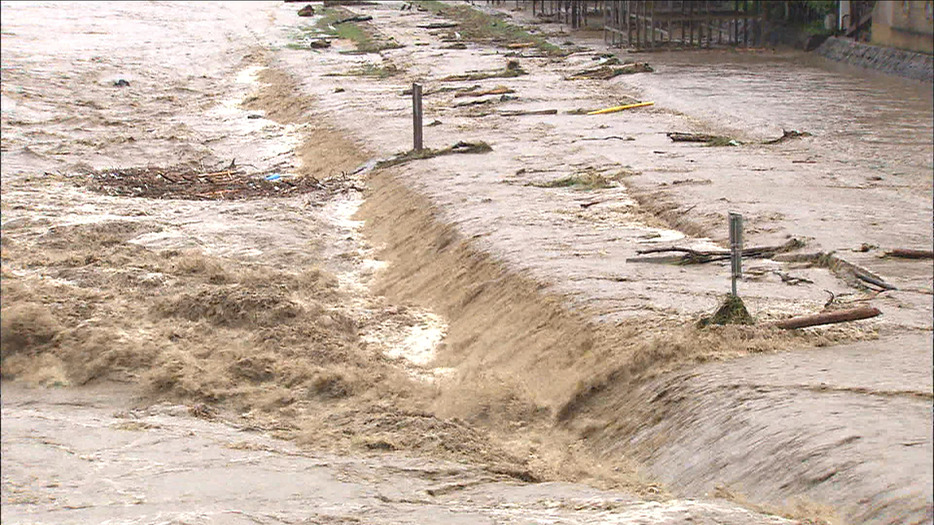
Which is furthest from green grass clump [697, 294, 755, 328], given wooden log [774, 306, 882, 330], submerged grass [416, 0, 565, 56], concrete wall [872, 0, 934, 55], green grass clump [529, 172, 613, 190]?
submerged grass [416, 0, 565, 56]

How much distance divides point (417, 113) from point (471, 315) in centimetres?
690

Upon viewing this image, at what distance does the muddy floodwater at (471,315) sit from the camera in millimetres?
8305

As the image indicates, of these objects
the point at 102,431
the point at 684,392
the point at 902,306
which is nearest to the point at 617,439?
the point at 684,392

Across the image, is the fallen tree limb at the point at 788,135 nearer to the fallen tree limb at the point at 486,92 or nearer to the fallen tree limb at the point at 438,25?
the fallen tree limb at the point at 486,92

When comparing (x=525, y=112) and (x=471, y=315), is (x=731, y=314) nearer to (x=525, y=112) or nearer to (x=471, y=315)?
(x=471, y=315)

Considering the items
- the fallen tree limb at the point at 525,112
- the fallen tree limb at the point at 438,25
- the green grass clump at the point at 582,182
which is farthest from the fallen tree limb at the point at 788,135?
the fallen tree limb at the point at 438,25

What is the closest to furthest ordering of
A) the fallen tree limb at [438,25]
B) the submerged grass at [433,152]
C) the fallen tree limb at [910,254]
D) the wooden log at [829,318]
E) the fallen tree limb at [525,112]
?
the wooden log at [829,318]
the fallen tree limb at [910,254]
the submerged grass at [433,152]
the fallen tree limb at [525,112]
the fallen tree limb at [438,25]

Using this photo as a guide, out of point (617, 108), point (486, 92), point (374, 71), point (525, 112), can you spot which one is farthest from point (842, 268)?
point (374, 71)

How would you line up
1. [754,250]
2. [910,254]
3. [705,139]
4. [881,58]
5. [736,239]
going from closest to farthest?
[736,239], [910,254], [754,250], [705,139], [881,58]

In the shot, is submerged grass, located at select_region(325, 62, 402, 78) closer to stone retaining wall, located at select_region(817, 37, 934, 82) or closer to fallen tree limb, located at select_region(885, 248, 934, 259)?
stone retaining wall, located at select_region(817, 37, 934, 82)

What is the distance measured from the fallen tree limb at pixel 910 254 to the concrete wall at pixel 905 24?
15255 millimetres

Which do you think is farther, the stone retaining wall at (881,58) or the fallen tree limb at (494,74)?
the fallen tree limb at (494,74)

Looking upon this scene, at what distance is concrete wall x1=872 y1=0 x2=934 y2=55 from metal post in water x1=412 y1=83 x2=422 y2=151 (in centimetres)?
1207

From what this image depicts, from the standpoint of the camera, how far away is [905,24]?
27234 mm
